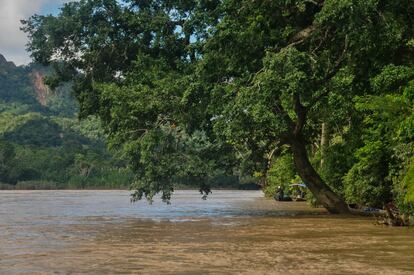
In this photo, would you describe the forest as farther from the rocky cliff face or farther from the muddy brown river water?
the rocky cliff face

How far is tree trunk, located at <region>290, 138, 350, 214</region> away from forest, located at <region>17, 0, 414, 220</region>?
53 millimetres

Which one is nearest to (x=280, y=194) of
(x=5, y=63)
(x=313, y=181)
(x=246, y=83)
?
(x=313, y=181)

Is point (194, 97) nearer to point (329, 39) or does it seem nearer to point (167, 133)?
point (167, 133)

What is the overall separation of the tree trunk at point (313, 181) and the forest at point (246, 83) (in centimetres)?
5

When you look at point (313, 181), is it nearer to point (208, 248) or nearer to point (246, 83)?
point (246, 83)

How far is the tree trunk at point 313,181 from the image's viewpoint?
2462 centimetres

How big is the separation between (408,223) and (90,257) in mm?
11254

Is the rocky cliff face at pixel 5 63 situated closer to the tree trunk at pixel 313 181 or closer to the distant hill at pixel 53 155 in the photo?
the distant hill at pixel 53 155

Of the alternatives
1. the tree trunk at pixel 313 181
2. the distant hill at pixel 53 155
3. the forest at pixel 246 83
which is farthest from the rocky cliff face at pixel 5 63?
the tree trunk at pixel 313 181

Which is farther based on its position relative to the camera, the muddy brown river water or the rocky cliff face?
the rocky cliff face

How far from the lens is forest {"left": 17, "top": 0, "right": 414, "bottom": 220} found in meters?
19.7

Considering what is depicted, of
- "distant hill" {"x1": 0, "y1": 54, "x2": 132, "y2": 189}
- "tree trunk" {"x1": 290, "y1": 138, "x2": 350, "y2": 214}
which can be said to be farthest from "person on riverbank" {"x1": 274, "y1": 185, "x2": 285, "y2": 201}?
"distant hill" {"x1": 0, "y1": 54, "x2": 132, "y2": 189}

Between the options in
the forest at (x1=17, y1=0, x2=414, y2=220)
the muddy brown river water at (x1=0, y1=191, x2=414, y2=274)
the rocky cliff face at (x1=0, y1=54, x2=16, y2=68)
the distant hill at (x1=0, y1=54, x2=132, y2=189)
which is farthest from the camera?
the rocky cliff face at (x1=0, y1=54, x2=16, y2=68)

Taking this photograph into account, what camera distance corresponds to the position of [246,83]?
2203 cm
